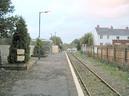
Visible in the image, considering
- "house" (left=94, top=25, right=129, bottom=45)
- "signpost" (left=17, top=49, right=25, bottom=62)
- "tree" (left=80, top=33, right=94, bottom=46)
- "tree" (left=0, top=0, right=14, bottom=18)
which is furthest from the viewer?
"tree" (left=80, top=33, right=94, bottom=46)

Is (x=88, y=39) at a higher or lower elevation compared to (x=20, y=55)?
higher

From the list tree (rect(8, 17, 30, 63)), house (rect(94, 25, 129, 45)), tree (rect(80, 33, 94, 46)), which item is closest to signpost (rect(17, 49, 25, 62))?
tree (rect(8, 17, 30, 63))

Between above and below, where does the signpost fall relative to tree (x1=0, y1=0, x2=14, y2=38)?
below

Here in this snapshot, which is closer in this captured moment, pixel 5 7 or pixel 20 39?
pixel 5 7

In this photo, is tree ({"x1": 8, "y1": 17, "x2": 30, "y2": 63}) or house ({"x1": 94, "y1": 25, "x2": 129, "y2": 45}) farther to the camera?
house ({"x1": 94, "y1": 25, "x2": 129, "y2": 45})

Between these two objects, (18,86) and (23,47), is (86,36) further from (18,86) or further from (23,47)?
(18,86)

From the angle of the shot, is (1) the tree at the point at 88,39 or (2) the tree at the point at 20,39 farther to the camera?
(1) the tree at the point at 88,39

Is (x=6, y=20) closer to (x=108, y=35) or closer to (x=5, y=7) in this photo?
(x=5, y=7)

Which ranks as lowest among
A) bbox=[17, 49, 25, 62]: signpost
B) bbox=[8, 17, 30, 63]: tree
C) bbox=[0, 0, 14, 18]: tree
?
bbox=[17, 49, 25, 62]: signpost

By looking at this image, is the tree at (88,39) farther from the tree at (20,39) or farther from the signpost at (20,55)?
the signpost at (20,55)

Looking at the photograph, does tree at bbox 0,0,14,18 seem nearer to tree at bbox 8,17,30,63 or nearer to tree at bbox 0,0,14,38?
tree at bbox 0,0,14,38

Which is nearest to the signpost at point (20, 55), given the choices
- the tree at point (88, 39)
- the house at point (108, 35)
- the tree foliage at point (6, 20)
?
the tree foliage at point (6, 20)

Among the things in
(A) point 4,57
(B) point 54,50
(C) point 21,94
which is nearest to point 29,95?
(C) point 21,94

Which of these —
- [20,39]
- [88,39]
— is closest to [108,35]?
[88,39]
